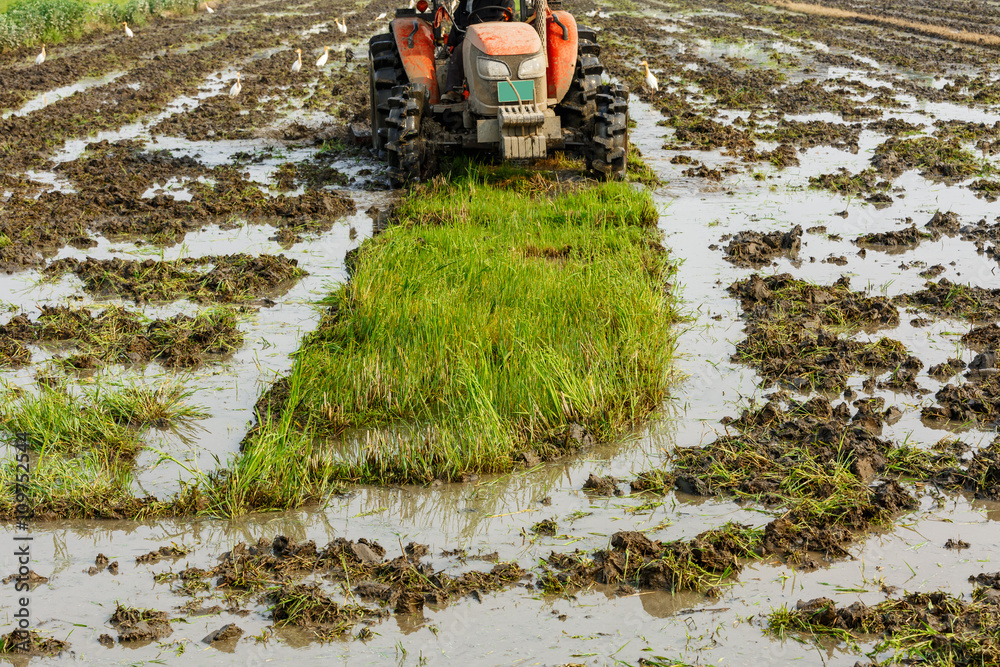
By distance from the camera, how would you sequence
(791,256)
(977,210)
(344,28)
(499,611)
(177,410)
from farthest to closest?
(344,28) < (977,210) < (791,256) < (177,410) < (499,611)

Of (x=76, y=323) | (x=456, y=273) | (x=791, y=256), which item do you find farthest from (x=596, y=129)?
(x=76, y=323)

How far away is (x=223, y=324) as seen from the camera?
607 cm

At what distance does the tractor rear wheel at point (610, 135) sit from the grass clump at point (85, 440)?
4667mm

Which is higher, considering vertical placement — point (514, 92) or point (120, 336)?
point (514, 92)

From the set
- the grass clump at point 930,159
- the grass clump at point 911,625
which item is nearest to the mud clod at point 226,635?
the grass clump at point 911,625

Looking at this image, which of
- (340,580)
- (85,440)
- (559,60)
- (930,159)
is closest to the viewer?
(340,580)

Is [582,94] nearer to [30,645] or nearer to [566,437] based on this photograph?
[566,437]

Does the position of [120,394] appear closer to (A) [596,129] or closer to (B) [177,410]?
(B) [177,410]

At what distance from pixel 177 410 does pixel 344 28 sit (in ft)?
60.9

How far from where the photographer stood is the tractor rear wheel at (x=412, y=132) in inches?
332

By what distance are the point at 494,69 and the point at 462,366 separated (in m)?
3.99

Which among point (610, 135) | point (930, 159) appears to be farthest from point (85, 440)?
point (930, 159)

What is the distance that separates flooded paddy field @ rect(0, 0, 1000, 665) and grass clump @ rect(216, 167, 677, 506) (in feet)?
0.36

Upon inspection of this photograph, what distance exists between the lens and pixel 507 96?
8.17m
